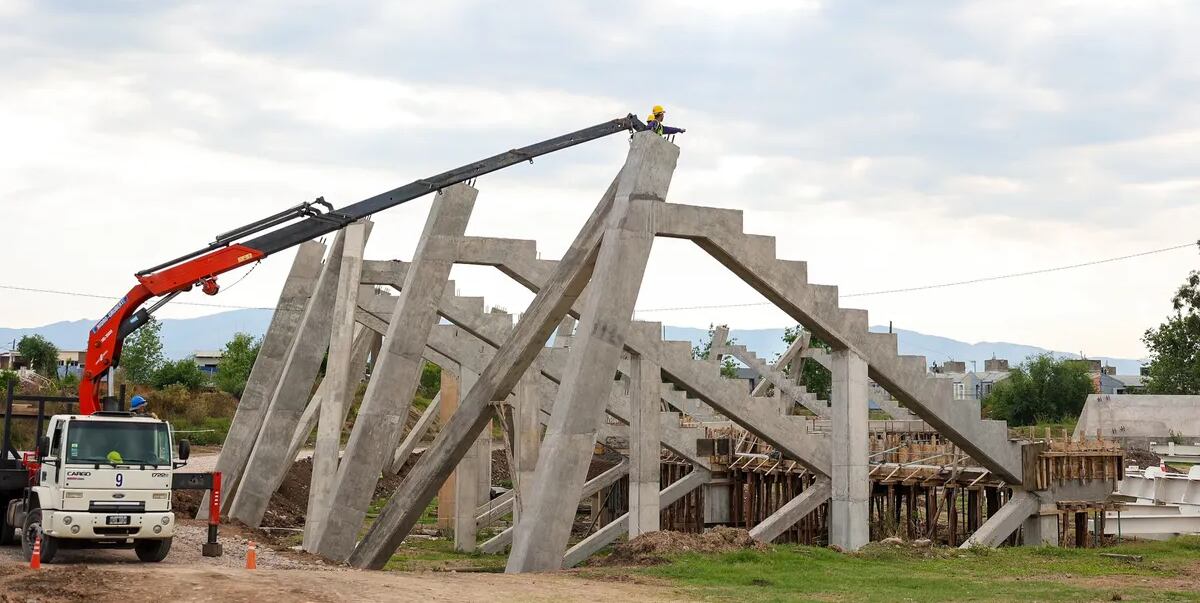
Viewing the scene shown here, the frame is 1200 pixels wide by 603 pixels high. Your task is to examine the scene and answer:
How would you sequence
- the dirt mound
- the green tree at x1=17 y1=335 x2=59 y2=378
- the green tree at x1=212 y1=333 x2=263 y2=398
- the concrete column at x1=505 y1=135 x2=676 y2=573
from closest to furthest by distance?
1. the concrete column at x1=505 y1=135 x2=676 y2=573
2. the dirt mound
3. the green tree at x1=212 y1=333 x2=263 y2=398
4. the green tree at x1=17 y1=335 x2=59 y2=378

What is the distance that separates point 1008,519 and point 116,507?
1741 centimetres

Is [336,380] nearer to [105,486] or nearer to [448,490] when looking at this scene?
[105,486]

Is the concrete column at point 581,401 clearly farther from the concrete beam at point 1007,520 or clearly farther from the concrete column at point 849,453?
the concrete beam at point 1007,520

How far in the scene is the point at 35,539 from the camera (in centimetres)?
1856

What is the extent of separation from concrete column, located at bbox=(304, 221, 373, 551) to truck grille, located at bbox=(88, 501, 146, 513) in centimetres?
701

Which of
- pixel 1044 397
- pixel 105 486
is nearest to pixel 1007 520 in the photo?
pixel 105 486

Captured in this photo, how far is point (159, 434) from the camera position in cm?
1853

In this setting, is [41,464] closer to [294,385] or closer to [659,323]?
[294,385]

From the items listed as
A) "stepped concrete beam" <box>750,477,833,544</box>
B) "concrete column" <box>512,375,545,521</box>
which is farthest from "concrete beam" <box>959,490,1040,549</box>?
"concrete column" <box>512,375,545,521</box>

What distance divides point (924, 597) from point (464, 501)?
54.1 feet

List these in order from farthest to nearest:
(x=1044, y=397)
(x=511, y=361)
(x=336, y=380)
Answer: (x=1044, y=397), (x=336, y=380), (x=511, y=361)

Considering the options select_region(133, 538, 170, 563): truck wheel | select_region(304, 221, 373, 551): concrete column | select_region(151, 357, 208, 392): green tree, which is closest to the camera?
select_region(133, 538, 170, 563): truck wheel

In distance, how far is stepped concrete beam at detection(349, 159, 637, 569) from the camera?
851 inches

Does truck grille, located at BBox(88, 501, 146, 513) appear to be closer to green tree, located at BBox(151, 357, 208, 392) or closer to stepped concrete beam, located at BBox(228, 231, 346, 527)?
stepped concrete beam, located at BBox(228, 231, 346, 527)
